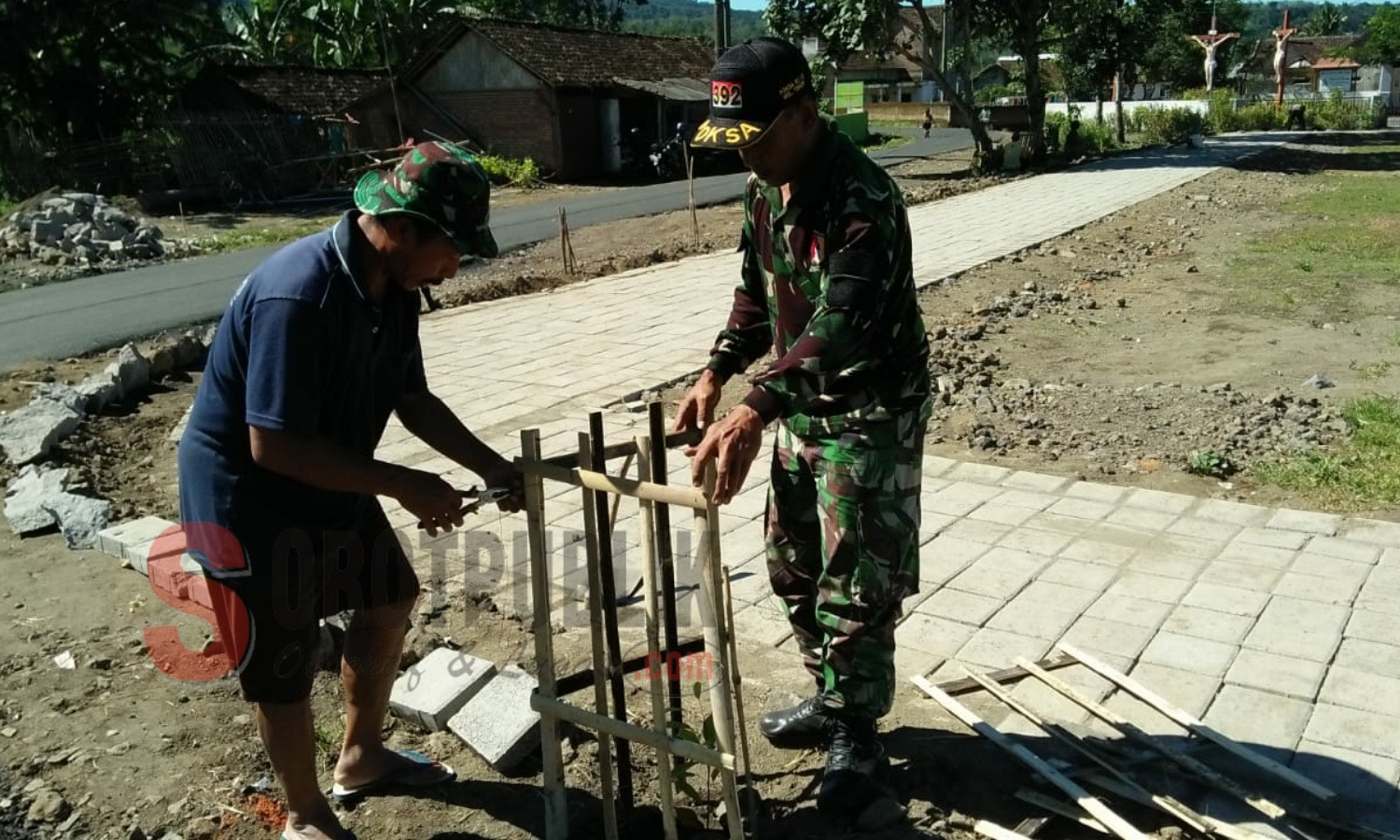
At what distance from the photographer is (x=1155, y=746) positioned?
3184 mm

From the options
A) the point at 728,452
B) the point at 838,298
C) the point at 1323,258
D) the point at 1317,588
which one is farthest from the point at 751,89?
the point at 1323,258

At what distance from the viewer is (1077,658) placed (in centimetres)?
371

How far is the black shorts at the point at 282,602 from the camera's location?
269 centimetres

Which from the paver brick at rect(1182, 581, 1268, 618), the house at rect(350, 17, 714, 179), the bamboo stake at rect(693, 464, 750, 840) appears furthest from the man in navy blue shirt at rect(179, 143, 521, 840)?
the house at rect(350, 17, 714, 179)

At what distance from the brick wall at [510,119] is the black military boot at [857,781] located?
2868 centimetres

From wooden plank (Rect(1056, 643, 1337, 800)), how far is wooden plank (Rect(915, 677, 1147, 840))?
1.44 feet

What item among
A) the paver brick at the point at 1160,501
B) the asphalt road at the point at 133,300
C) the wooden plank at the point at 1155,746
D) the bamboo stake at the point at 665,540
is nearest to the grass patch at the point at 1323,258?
the paver brick at the point at 1160,501

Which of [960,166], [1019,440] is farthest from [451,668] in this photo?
[960,166]

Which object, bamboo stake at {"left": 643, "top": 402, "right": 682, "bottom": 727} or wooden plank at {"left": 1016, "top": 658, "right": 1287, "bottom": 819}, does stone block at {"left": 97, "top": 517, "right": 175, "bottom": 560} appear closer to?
bamboo stake at {"left": 643, "top": 402, "right": 682, "bottom": 727}

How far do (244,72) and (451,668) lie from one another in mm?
30879

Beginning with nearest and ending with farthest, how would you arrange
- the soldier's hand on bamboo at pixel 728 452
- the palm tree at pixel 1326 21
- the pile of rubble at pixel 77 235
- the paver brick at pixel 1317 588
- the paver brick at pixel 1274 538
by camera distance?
the soldier's hand on bamboo at pixel 728 452
the paver brick at pixel 1317 588
the paver brick at pixel 1274 538
the pile of rubble at pixel 77 235
the palm tree at pixel 1326 21

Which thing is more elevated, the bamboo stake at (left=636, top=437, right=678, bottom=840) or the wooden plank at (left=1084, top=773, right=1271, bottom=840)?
the bamboo stake at (left=636, top=437, right=678, bottom=840)

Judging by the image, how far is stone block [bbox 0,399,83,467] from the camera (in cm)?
644

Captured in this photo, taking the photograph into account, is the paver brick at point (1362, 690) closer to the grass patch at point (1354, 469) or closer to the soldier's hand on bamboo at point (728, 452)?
the grass patch at point (1354, 469)
